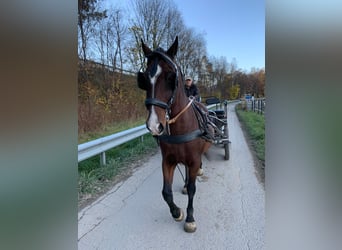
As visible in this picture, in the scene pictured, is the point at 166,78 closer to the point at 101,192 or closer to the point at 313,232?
the point at 313,232

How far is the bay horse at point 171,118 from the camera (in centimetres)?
167

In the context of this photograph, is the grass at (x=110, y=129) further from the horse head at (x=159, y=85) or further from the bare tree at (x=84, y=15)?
the horse head at (x=159, y=85)

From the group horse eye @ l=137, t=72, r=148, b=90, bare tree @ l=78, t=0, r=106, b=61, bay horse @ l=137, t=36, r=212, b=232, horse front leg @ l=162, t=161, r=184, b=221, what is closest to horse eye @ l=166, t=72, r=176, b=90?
bay horse @ l=137, t=36, r=212, b=232

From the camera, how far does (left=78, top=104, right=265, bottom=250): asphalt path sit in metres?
1.85

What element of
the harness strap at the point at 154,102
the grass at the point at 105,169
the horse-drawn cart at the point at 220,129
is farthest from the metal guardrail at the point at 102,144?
the horse-drawn cart at the point at 220,129

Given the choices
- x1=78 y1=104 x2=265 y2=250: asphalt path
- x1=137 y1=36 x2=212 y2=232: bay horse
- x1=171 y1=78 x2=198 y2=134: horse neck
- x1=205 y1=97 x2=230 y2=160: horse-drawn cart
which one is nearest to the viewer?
x1=137 y1=36 x2=212 y2=232: bay horse

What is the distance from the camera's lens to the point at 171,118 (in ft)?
6.53

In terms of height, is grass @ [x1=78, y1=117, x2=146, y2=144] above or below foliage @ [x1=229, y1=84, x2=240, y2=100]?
below

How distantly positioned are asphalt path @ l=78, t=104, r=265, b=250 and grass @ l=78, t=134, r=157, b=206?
0.19m

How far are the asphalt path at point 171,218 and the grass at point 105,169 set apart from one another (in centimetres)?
19

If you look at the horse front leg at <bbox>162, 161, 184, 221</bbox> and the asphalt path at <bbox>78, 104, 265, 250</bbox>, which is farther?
the horse front leg at <bbox>162, 161, 184, 221</bbox>

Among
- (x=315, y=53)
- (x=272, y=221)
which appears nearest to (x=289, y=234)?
(x=272, y=221)

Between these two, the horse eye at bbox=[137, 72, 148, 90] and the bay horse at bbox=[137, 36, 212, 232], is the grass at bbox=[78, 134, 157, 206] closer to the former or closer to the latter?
the bay horse at bbox=[137, 36, 212, 232]

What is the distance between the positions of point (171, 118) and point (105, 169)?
1.87 m
